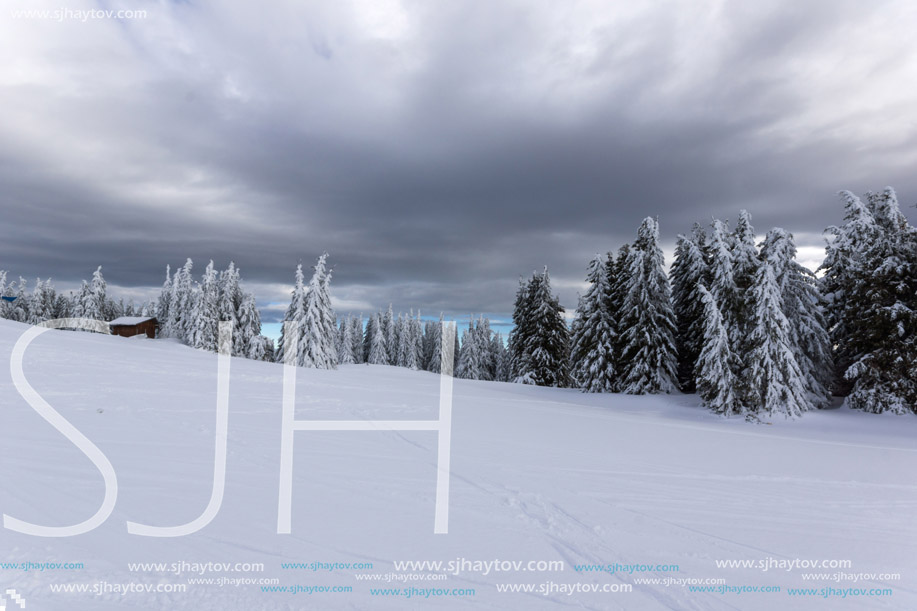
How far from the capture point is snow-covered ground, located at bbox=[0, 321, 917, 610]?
209 inches

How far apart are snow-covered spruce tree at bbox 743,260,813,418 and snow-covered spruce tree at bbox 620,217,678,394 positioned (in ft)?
21.2

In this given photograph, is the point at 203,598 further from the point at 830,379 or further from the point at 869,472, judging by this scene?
the point at 830,379

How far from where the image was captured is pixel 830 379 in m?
27.8

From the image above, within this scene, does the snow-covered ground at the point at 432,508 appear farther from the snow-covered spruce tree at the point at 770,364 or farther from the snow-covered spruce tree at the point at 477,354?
the snow-covered spruce tree at the point at 477,354

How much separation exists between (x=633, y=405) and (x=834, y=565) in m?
21.7

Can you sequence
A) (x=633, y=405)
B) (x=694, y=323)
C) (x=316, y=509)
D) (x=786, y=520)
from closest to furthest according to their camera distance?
1. (x=316, y=509)
2. (x=786, y=520)
3. (x=633, y=405)
4. (x=694, y=323)

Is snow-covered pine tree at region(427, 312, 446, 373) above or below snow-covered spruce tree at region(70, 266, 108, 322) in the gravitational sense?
below

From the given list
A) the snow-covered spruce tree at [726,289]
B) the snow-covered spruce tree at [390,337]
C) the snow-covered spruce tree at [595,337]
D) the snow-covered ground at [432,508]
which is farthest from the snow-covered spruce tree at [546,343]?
the snow-covered spruce tree at [390,337]

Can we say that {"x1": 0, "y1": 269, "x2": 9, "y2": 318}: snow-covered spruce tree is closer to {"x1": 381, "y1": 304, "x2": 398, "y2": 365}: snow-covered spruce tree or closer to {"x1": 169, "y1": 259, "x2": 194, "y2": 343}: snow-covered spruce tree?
{"x1": 169, "y1": 259, "x2": 194, "y2": 343}: snow-covered spruce tree

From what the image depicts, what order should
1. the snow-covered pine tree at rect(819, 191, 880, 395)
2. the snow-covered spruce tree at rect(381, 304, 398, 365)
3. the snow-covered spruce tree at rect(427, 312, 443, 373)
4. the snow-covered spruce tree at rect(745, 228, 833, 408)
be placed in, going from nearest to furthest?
the snow-covered pine tree at rect(819, 191, 880, 395), the snow-covered spruce tree at rect(745, 228, 833, 408), the snow-covered spruce tree at rect(427, 312, 443, 373), the snow-covered spruce tree at rect(381, 304, 398, 365)

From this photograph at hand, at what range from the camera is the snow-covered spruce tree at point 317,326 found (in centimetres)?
4166

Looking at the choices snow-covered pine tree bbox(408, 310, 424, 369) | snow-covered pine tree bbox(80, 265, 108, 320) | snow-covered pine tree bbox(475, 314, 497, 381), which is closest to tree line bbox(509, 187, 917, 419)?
snow-covered pine tree bbox(475, 314, 497, 381)

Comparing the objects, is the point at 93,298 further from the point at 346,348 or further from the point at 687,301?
the point at 687,301

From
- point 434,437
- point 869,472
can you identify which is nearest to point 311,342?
point 434,437
